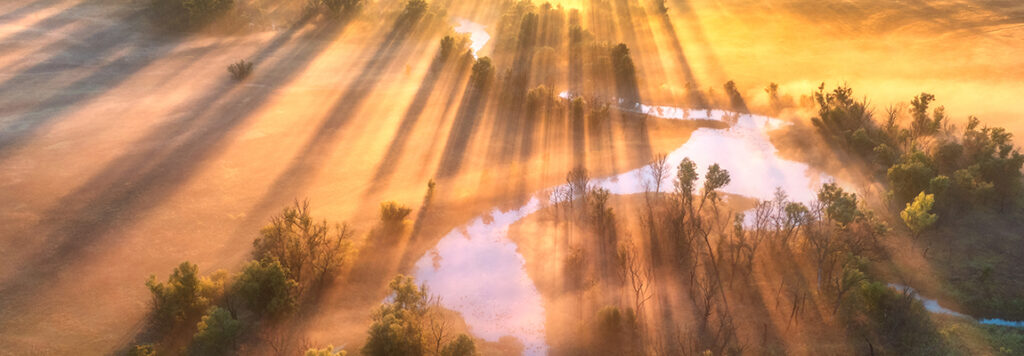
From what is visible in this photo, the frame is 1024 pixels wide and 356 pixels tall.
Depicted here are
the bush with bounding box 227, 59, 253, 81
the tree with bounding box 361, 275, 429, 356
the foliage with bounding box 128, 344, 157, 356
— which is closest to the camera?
the foliage with bounding box 128, 344, 157, 356

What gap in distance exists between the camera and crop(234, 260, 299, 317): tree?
58.4ft

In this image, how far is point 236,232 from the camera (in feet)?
71.5

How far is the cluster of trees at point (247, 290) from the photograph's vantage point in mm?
16438

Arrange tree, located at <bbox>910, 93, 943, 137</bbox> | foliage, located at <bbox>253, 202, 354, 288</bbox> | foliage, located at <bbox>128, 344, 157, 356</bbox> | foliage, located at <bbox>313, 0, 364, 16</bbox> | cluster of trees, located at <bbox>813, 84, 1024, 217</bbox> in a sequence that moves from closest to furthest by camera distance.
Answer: foliage, located at <bbox>128, 344, 157, 356</bbox> → foliage, located at <bbox>253, 202, 354, 288</bbox> → cluster of trees, located at <bbox>813, 84, 1024, 217</bbox> → tree, located at <bbox>910, 93, 943, 137</bbox> → foliage, located at <bbox>313, 0, 364, 16</bbox>

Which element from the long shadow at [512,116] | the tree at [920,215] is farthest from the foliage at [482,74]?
the tree at [920,215]

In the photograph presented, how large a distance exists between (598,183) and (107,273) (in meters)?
20.9

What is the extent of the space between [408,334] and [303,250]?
686 centimetres

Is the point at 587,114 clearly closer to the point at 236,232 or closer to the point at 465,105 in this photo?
the point at 465,105

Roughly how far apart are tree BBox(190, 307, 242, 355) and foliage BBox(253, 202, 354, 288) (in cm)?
280

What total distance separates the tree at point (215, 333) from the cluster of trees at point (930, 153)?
90.1 feet

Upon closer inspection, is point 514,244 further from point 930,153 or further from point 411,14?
point 411,14

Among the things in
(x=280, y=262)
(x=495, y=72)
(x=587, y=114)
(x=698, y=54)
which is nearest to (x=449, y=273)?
(x=280, y=262)

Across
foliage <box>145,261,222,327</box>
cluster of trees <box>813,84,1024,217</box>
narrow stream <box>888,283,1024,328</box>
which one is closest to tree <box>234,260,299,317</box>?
foliage <box>145,261,222,327</box>

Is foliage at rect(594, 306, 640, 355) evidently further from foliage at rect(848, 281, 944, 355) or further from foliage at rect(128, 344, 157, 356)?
foliage at rect(128, 344, 157, 356)
